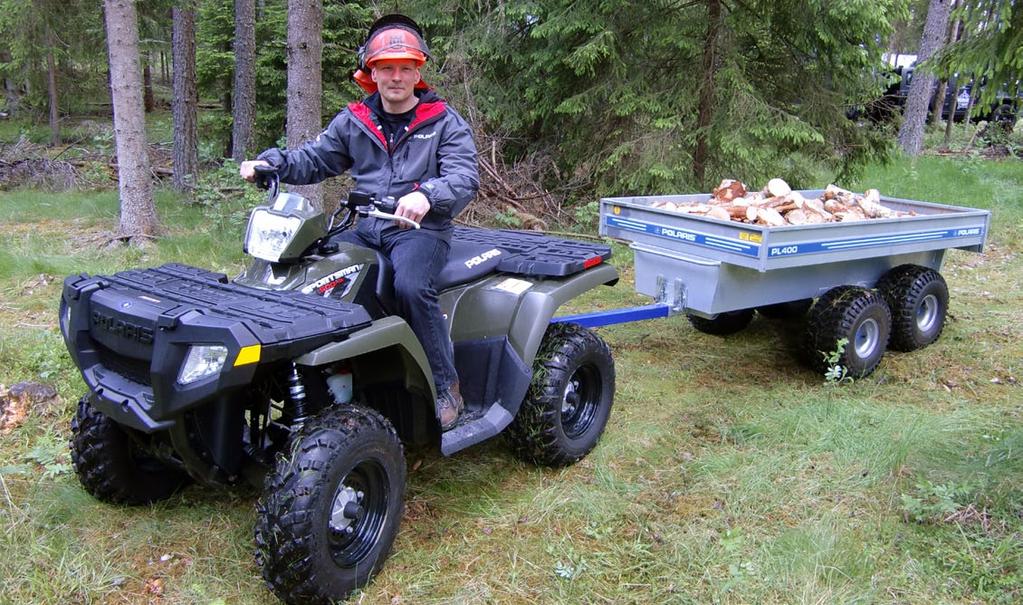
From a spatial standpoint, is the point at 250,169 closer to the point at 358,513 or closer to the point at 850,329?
the point at 358,513

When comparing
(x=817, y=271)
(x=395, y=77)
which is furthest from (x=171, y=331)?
(x=817, y=271)

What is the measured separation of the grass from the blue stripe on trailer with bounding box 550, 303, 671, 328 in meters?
0.56

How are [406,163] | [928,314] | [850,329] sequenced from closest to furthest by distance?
1. [406,163]
2. [850,329]
3. [928,314]

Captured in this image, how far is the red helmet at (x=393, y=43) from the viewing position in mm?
3205

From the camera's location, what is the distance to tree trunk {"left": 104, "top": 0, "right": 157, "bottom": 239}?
7.45m

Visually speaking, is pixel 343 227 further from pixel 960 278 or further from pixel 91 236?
pixel 960 278

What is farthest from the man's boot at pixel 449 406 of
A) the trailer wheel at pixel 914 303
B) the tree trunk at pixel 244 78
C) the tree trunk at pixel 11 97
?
the tree trunk at pixel 11 97

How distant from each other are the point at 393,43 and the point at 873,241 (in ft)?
11.7

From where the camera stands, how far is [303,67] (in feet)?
23.0

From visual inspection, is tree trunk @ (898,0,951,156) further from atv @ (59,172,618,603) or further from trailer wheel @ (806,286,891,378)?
atv @ (59,172,618,603)

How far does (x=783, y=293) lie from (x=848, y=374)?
29.4 inches

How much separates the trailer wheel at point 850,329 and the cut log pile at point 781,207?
56cm

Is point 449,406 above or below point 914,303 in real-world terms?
below

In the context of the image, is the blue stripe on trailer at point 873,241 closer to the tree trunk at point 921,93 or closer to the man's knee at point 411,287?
the man's knee at point 411,287
